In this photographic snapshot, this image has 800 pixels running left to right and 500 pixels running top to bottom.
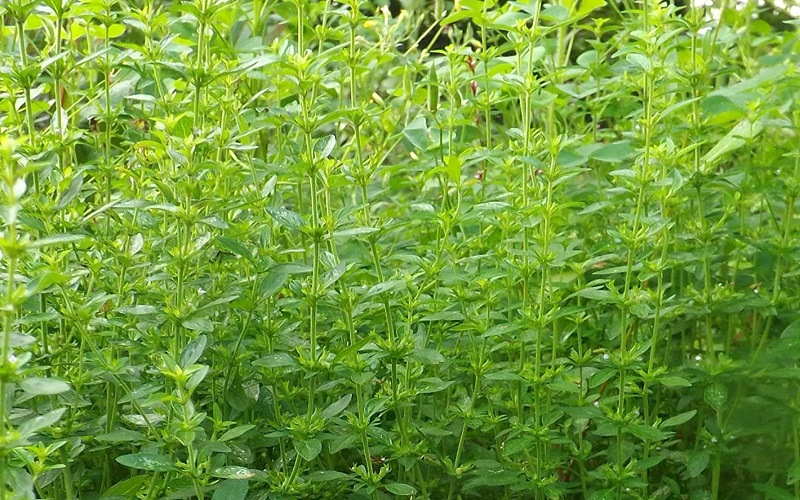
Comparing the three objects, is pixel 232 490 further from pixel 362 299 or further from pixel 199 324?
pixel 362 299

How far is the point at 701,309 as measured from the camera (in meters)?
1.57

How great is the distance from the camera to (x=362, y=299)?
4.52 ft

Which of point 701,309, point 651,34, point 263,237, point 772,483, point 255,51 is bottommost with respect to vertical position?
point 772,483

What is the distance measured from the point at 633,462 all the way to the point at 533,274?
347 millimetres

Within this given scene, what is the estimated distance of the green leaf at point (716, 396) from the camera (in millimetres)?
1509

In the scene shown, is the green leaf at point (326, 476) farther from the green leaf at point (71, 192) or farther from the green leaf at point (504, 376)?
the green leaf at point (71, 192)

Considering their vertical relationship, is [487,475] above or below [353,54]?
below

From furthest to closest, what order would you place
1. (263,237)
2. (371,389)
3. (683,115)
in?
(683,115) → (371,389) → (263,237)

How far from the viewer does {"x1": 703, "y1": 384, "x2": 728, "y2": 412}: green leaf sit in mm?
1509

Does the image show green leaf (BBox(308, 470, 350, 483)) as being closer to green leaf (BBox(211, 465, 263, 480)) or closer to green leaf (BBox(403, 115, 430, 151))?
green leaf (BBox(211, 465, 263, 480))

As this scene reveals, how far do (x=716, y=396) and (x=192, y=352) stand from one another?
2.77ft

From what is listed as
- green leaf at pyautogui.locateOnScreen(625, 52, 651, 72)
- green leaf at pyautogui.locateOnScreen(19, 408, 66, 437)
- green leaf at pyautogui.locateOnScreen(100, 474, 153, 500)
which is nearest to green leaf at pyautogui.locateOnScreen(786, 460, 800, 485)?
green leaf at pyautogui.locateOnScreen(625, 52, 651, 72)

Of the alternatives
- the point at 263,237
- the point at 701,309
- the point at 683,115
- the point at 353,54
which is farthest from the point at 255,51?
the point at 701,309

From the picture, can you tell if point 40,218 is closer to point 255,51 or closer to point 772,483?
point 255,51
